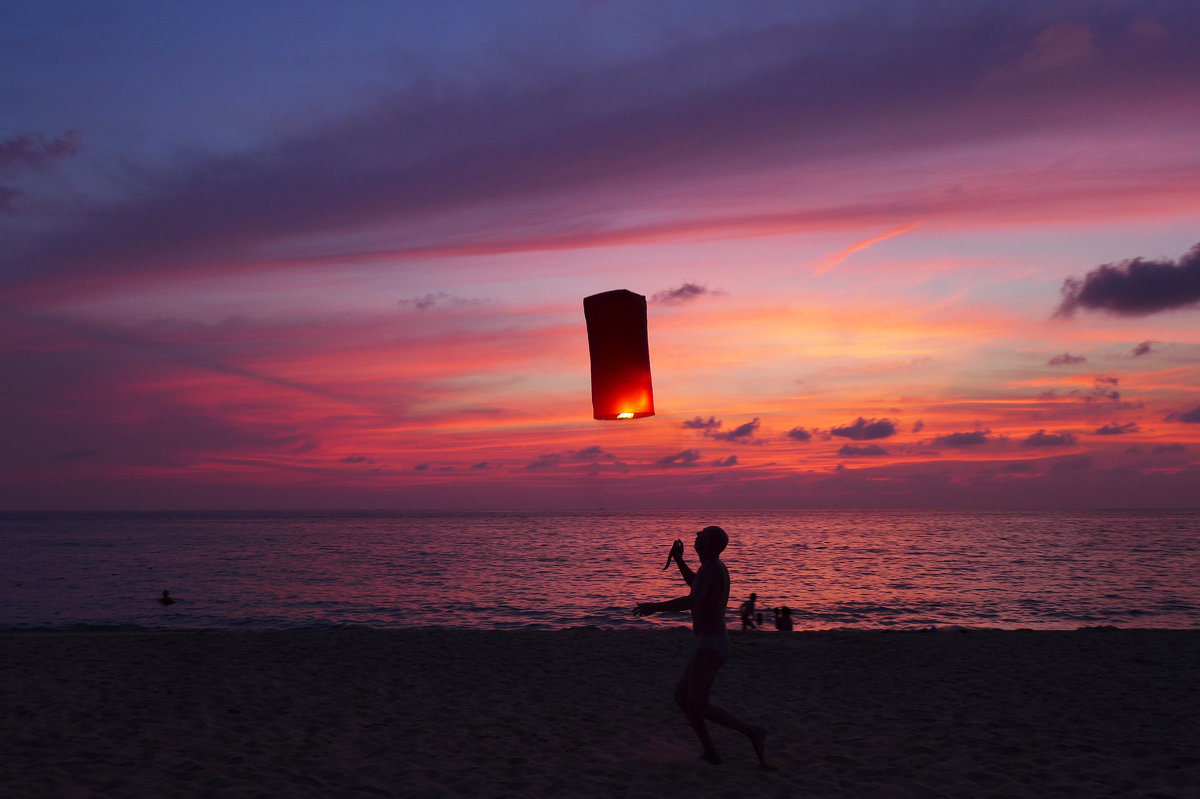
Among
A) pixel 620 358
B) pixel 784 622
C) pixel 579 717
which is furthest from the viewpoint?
pixel 784 622

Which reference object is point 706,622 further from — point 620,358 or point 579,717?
point 579,717

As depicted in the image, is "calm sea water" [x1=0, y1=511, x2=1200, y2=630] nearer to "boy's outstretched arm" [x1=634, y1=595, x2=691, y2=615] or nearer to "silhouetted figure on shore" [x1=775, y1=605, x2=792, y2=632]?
"silhouetted figure on shore" [x1=775, y1=605, x2=792, y2=632]

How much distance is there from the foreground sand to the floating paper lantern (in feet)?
12.7

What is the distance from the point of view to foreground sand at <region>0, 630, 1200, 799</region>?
7707 millimetres

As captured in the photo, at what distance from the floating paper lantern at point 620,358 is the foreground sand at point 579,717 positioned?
386 centimetres

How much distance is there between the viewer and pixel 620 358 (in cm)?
611

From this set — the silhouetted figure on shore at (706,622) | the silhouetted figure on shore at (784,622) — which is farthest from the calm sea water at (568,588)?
the silhouetted figure on shore at (706,622)

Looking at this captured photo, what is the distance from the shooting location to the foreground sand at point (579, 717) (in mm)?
7707

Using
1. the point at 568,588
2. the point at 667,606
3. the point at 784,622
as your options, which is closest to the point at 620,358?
the point at 667,606

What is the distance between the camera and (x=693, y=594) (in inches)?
285

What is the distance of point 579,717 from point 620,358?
6.29 m

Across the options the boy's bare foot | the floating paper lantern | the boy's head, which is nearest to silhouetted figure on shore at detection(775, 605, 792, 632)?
the boy's bare foot

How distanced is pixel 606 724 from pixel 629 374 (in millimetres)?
5897

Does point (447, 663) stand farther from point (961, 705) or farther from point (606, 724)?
point (961, 705)
